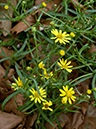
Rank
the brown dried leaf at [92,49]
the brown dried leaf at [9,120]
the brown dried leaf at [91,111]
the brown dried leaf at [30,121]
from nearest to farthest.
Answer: the brown dried leaf at [9,120]
the brown dried leaf at [30,121]
the brown dried leaf at [91,111]
the brown dried leaf at [92,49]

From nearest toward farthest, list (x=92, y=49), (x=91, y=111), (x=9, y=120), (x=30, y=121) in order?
(x=9, y=120), (x=30, y=121), (x=91, y=111), (x=92, y=49)

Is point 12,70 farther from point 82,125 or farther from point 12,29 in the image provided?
point 82,125

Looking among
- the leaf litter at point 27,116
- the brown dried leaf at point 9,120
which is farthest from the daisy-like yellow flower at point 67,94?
the brown dried leaf at point 9,120

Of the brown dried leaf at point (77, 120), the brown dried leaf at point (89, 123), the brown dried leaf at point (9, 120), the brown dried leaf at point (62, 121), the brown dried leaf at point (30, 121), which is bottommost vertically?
the brown dried leaf at point (89, 123)

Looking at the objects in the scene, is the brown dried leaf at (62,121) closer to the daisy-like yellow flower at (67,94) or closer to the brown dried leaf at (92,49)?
the daisy-like yellow flower at (67,94)

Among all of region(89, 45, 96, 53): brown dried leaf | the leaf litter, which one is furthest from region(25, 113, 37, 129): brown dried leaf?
region(89, 45, 96, 53): brown dried leaf

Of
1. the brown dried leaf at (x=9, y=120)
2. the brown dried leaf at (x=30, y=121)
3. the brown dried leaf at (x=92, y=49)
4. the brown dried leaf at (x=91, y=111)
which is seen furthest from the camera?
the brown dried leaf at (x=92, y=49)

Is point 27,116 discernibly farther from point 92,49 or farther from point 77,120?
point 92,49

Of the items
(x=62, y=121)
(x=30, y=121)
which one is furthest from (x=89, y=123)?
(x=30, y=121)
